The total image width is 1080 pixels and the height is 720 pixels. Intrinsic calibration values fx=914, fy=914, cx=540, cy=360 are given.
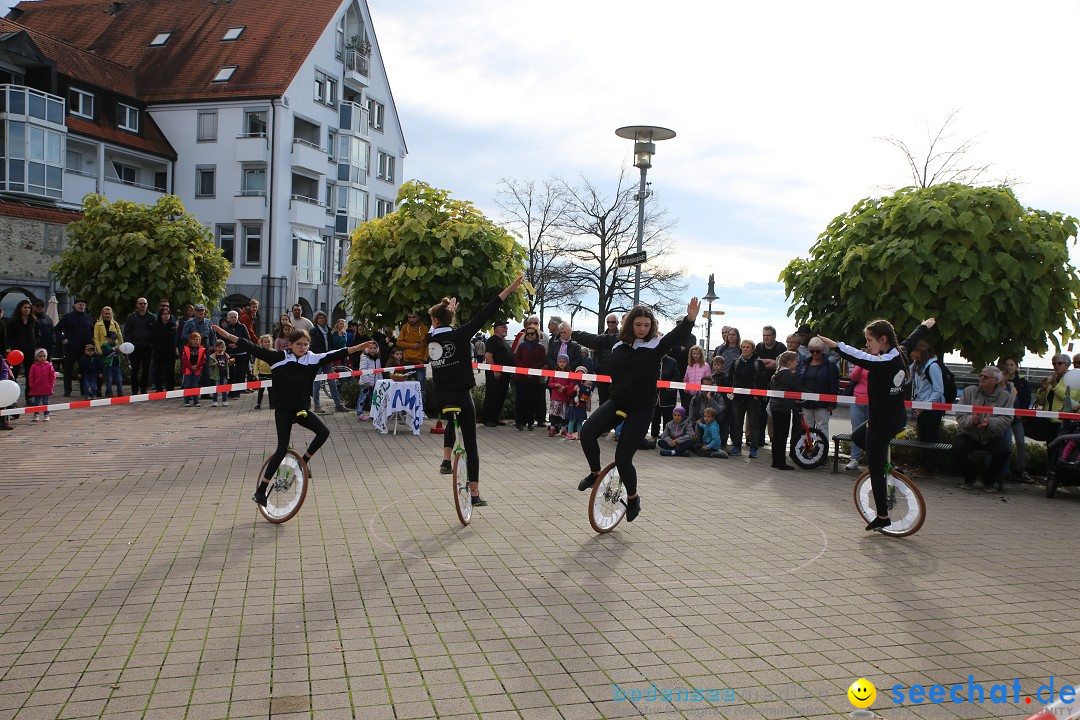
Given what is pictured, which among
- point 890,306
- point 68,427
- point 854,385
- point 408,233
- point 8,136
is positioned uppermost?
point 8,136

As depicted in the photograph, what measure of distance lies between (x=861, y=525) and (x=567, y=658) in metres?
5.09

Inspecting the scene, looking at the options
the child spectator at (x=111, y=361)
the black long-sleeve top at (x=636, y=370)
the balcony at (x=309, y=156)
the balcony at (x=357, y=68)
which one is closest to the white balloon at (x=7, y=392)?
the black long-sleeve top at (x=636, y=370)

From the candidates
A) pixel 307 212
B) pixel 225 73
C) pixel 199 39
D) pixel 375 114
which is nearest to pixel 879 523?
pixel 307 212

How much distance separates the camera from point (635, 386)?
7.94m

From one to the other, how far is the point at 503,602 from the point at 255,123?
4551 cm

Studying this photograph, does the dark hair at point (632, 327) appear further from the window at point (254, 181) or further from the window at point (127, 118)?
the window at point (127, 118)

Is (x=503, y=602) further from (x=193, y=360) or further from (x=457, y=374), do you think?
(x=193, y=360)

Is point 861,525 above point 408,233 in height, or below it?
below

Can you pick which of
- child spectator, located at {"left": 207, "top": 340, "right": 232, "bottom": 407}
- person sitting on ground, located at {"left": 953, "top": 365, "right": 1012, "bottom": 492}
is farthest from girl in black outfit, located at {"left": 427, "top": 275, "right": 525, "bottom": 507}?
child spectator, located at {"left": 207, "top": 340, "right": 232, "bottom": 407}

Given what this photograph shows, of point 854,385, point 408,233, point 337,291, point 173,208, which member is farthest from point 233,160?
point 854,385

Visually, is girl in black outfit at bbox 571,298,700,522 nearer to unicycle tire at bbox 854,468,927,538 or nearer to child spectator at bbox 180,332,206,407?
unicycle tire at bbox 854,468,927,538

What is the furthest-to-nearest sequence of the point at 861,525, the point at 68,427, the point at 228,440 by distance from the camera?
the point at 68,427 → the point at 228,440 → the point at 861,525

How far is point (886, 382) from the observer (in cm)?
823

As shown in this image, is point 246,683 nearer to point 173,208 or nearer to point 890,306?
point 890,306
